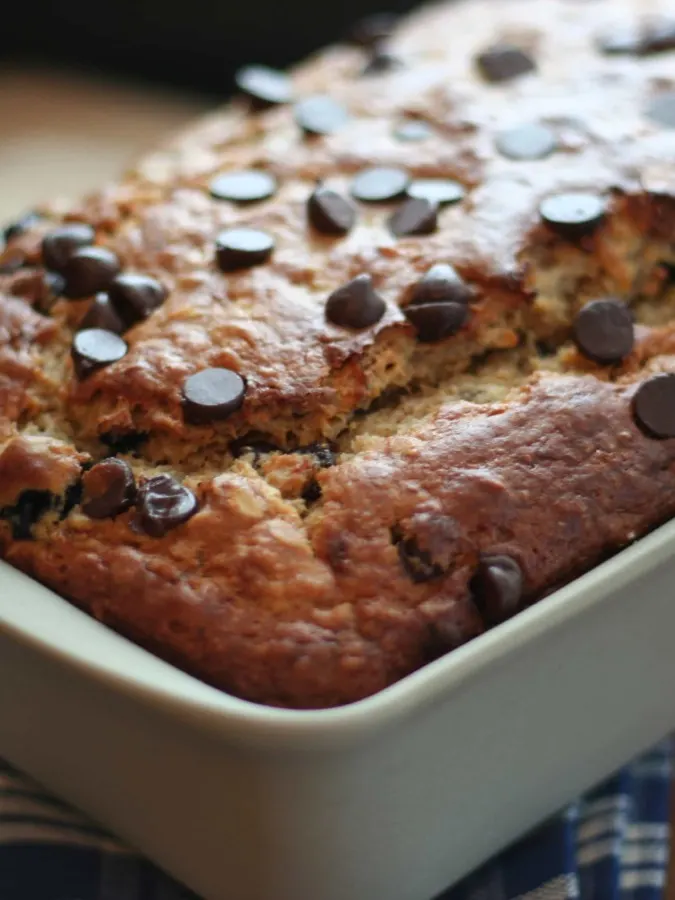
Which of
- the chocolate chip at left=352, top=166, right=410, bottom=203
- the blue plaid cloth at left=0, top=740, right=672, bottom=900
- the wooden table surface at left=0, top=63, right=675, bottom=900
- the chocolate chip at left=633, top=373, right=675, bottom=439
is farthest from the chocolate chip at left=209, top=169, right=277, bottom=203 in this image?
the wooden table surface at left=0, top=63, right=675, bottom=900

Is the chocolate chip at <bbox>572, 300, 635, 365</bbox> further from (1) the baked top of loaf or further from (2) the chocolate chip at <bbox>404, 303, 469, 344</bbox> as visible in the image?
(2) the chocolate chip at <bbox>404, 303, 469, 344</bbox>

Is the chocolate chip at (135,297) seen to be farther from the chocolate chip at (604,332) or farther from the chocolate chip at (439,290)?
the chocolate chip at (604,332)

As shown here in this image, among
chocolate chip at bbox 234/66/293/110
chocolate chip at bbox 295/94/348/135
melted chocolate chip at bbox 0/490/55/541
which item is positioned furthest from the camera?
chocolate chip at bbox 234/66/293/110

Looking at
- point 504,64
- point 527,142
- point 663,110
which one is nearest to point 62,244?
point 527,142

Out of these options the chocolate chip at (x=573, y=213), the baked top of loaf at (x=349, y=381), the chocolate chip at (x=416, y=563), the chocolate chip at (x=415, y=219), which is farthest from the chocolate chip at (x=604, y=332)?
the chocolate chip at (x=416, y=563)

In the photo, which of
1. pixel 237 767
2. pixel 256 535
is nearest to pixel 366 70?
pixel 256 535
